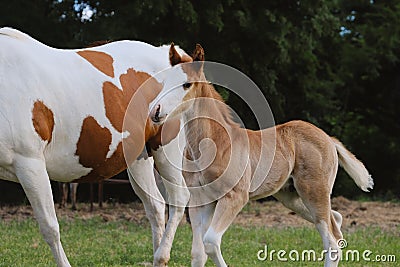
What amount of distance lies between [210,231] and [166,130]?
115 cm

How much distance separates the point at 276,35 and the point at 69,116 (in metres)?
6.80

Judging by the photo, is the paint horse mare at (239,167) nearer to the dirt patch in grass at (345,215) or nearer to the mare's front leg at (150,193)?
the mare's front leg at (150,193)

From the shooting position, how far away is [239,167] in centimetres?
480

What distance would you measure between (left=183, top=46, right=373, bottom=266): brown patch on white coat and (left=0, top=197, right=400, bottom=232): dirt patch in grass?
3629mm

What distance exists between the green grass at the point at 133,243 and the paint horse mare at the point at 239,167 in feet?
2.86

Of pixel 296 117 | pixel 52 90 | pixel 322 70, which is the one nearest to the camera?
pixel 52 90

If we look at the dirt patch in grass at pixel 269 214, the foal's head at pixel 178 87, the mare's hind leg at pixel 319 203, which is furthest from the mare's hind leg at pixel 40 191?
the dirt patch in grass at pixel 269 214

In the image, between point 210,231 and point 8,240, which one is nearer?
point 210,231

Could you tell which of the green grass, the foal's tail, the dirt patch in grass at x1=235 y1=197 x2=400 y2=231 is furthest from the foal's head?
the dirt patch in grass at x1=235 y1=197 x2=400 y2=231

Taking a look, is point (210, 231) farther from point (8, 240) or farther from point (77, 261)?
point (8, 240)

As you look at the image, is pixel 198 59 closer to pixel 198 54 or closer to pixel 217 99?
pixel 198 54

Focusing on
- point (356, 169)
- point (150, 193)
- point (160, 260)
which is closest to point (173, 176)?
point (150, 193)

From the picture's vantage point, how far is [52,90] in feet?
14.8

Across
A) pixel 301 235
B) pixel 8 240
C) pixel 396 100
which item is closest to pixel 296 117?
pixel 396 100
